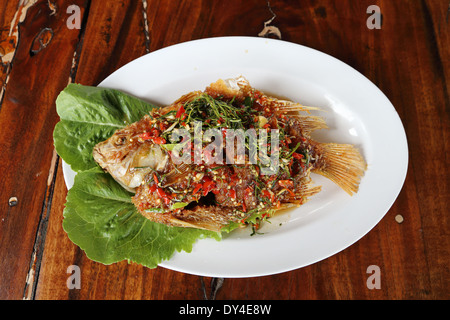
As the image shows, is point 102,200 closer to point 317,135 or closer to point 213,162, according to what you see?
point 213,162

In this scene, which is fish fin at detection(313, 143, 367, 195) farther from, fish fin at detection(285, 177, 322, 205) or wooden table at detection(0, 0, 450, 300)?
wooden table at detection(0, 0, 450, 300)

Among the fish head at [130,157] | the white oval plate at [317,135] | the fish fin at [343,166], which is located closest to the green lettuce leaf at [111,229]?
the white oval plate at [317,135]

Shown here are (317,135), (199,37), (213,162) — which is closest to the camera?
(213,162)

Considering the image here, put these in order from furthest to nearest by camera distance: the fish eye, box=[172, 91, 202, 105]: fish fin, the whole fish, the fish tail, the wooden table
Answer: the wooden table < box=[172, 91, 202, 105]: fish fin < the fish tail < the fish eye < the whole fish

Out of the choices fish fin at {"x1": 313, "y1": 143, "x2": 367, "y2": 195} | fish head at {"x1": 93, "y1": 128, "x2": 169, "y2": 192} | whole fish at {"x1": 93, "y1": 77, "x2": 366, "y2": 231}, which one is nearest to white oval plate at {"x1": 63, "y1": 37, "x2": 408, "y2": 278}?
fish fin at {"x1": 313, "y1": 143, "x2": 367, "y2": 195}

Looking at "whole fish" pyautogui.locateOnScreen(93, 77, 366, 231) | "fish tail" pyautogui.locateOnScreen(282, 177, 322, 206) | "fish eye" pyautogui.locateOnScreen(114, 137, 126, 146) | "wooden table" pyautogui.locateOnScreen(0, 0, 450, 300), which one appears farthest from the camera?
"wooden table" pyautogui.locateOnScreen(0, 0, 450, 300)

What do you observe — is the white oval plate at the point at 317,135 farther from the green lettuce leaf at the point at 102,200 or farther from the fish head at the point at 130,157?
the fish head at the point at 130,157

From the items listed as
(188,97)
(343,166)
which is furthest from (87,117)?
(343,166)
